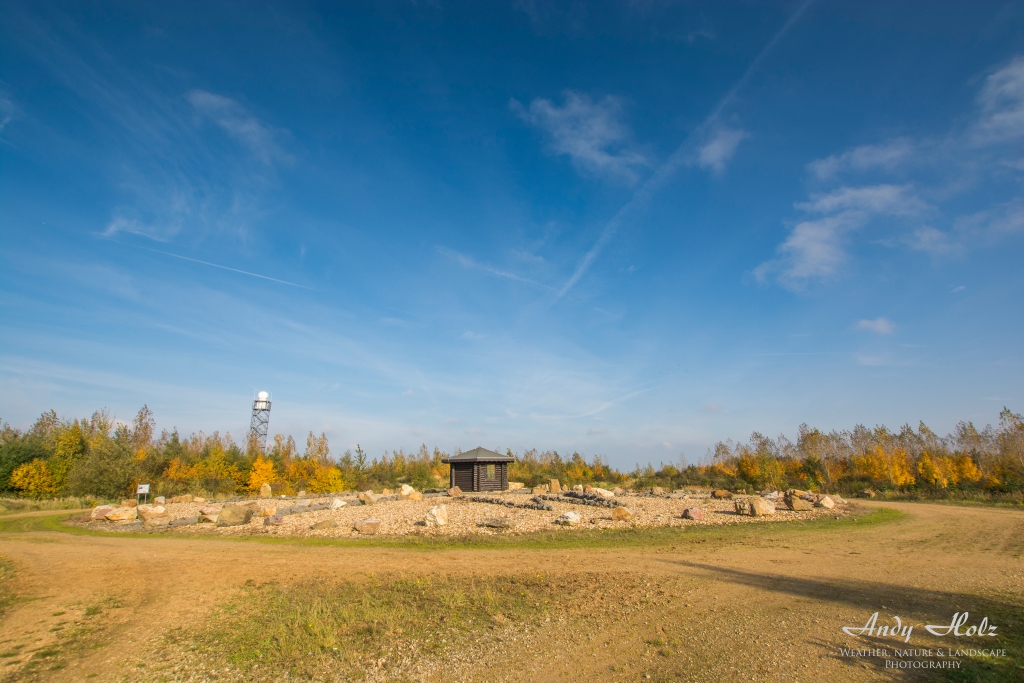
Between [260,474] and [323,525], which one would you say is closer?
[323,525]

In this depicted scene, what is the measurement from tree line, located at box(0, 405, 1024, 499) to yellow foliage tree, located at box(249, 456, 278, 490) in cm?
9

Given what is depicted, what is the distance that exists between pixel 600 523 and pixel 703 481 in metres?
34.4

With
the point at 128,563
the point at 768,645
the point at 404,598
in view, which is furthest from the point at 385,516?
the point at 768,645

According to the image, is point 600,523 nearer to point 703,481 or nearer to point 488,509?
point 488,509

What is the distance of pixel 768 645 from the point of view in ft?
22.1

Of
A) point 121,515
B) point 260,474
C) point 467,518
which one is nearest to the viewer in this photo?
point 467,518

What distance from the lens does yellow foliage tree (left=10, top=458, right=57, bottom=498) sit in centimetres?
3612

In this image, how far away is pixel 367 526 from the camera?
65.1 feet
